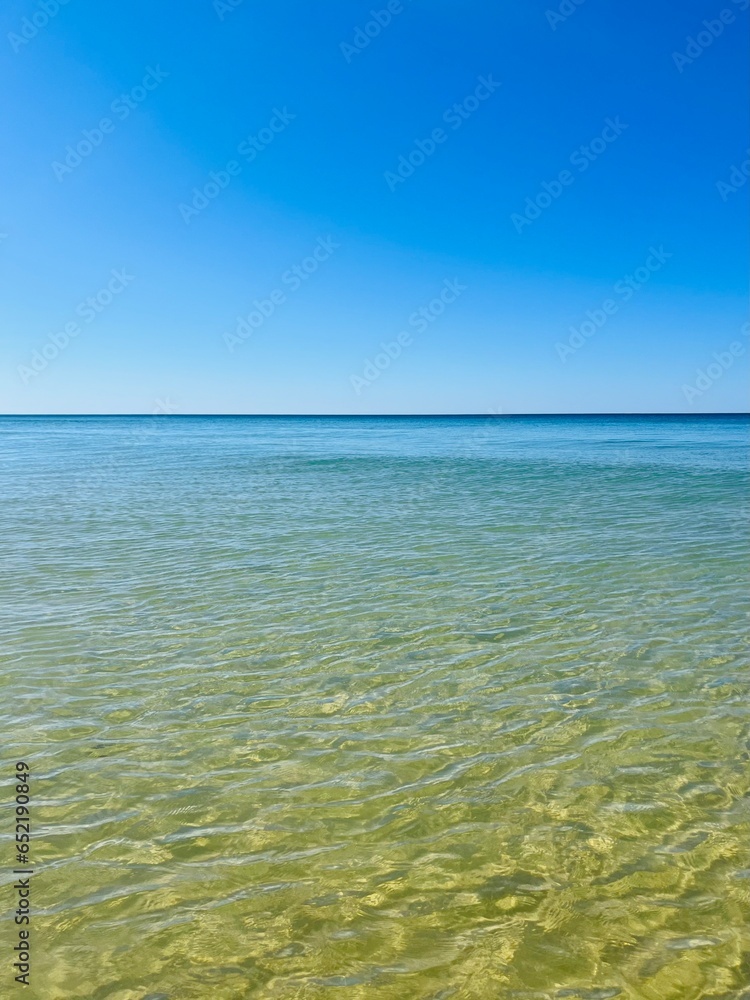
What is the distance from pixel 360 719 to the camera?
616 cm

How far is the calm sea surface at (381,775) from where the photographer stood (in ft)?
11.4

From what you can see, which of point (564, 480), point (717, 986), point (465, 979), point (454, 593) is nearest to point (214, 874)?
point (465, 979)

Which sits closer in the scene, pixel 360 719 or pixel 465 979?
pixel 465 979

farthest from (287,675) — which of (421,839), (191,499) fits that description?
(191,499)

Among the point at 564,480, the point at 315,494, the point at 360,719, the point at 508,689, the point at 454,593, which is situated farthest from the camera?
the point at 564,480

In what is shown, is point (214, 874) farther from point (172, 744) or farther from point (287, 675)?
point (287, 675)

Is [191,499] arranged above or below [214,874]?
above

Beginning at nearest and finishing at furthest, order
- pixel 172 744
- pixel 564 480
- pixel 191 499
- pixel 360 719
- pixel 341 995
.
Result: pixel 341 995
pixel 172 744
pixel 360 719
pixel 191 499
pixel 564 480

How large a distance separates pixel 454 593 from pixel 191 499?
14.1m

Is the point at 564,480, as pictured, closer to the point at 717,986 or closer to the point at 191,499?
the point at 191,499

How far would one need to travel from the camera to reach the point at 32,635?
832 centimetres

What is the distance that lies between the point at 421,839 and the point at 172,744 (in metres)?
2.49

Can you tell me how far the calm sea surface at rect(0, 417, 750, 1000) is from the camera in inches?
137

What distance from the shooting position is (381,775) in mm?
5211
